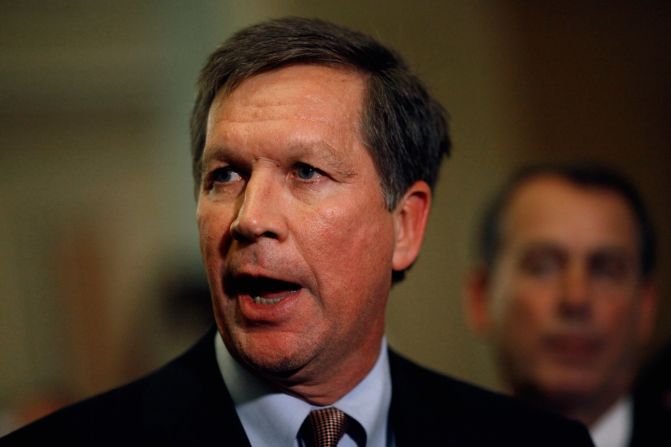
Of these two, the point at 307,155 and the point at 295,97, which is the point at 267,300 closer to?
the point at 307,155

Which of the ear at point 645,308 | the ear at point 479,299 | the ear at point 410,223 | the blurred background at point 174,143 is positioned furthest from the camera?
the blurred background at point 174,143

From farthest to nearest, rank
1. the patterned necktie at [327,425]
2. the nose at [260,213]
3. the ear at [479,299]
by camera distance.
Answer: the ear at [479,299], the patterned necktie at [327,425], the nose at [260,213]

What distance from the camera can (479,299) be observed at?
3.28m

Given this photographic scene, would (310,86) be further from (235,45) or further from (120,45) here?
(120,45)

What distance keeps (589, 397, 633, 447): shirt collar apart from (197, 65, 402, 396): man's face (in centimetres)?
130

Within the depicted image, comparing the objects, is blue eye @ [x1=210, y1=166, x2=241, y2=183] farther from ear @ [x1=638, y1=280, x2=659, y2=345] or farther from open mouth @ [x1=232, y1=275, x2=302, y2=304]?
ear @ [x1=638, y1=280, x2=659, y2=345]

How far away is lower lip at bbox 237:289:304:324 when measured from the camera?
5.84 feet

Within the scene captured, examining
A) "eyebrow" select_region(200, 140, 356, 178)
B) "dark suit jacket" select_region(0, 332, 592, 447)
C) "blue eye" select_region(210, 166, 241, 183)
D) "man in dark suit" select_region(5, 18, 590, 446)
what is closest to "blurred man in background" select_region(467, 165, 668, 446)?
"dark suit jacket" select_region(0, 332, 592, 447)

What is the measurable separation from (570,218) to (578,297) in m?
0.26

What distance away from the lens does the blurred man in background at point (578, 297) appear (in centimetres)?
288

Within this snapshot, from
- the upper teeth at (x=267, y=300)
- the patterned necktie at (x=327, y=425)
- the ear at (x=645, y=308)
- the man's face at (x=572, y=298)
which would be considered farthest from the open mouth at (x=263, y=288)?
the ear at (x=645, y=308)

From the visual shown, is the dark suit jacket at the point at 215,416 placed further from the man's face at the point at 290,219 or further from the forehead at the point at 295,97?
the forehead at the point at 295,97

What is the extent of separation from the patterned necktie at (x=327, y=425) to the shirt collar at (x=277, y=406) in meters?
0.02

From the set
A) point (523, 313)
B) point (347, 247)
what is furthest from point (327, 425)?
point (523, 313)
